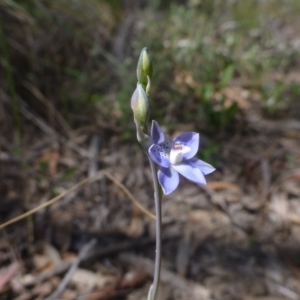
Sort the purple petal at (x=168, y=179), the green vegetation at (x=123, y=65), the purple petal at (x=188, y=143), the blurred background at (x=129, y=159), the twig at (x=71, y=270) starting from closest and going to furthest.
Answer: the purple petal at (x=168, y=179) → the purple petal at (x=188, y=143) → the twig at (x=71, y=270) → the blurred background at (x=129, y=159) → the green vegetation at (x=123, y=65)

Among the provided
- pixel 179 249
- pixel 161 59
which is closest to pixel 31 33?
pixel 161 59

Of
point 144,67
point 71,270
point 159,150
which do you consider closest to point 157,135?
point 159,150

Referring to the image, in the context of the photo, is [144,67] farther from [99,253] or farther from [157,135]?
[99,253]

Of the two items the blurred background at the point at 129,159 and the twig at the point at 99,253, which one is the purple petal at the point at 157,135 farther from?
the twig at the point at 99,253

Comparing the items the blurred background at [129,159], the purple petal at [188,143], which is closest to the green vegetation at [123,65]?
the blurred background at [129,159]

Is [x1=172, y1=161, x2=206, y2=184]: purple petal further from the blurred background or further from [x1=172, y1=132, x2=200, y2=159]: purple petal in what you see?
the blurred background

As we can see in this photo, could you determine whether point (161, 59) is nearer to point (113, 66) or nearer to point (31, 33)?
point (113, 66)
